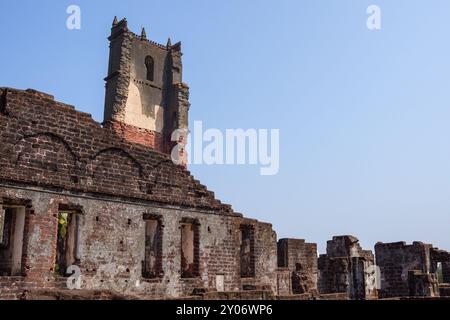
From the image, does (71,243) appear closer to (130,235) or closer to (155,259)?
(130,235)

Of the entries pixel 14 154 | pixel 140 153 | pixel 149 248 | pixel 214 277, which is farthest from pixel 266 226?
pixel 14 154

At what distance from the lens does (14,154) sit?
12.6 m

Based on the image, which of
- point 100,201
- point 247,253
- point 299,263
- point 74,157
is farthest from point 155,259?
point 299,263

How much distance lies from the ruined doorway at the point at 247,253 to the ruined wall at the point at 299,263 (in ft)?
8.74

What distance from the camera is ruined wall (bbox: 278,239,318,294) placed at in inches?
848

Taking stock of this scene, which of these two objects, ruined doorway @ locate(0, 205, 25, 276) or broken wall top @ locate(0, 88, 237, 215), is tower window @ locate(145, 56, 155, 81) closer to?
broken wall top @ locate(0, 88, 237, 215)

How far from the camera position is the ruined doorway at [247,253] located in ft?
63.4

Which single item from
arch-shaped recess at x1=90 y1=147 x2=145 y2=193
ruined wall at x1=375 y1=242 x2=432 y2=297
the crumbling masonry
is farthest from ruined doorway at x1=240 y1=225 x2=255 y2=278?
ruined wall at x1=375 y1=242 x2=432 y2=297

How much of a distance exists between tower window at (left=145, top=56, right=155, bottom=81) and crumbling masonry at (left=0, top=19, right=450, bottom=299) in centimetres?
1617

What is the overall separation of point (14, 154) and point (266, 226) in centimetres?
Result: 1075

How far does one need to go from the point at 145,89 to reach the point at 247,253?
16687mm

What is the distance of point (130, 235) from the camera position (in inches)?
582

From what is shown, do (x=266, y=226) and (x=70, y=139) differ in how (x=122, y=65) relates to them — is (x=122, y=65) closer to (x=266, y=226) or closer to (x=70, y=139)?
(x=266, y=226)

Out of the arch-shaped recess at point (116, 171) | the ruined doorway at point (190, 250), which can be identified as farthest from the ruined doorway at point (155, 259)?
the arch-shaped recess at point (116, 171)
